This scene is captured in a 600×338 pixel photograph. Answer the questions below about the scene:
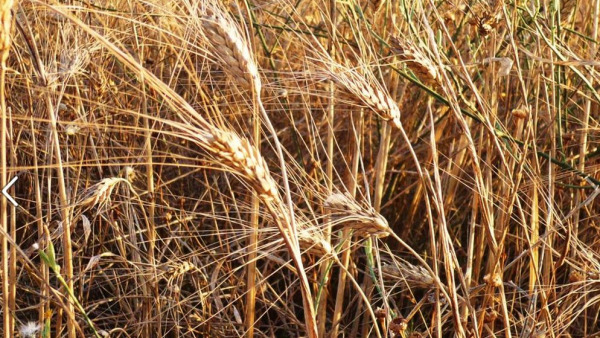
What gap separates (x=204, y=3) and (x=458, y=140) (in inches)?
42.8

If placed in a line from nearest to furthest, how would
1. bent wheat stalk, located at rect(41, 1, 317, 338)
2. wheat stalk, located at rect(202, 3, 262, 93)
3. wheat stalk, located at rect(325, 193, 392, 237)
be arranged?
bent wheat stalk, located at rect(41, 1, 317, 338) < wheat stalk, located at rect(202, 3, 262, 93) < wheat stalk, located at rect(325, 193, 392, 237)

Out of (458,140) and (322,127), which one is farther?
(322,127)

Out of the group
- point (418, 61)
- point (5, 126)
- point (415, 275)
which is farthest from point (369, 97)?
point (5, 126)

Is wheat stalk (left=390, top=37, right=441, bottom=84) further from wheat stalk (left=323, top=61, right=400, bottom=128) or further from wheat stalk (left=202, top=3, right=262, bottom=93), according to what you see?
wheat stalk (left=202, top=3, right=262, bottom=93)

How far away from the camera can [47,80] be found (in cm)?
125

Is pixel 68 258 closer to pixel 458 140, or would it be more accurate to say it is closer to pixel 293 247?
pixel 293 247

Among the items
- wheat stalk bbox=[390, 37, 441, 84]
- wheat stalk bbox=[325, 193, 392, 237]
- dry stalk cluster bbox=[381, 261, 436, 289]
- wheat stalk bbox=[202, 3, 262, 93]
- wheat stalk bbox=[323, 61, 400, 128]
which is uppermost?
wheat stalk bbox=[202, 3, 262, 93]

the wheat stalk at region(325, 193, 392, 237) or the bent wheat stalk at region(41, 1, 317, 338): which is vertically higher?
the bent wheat stalk at region(41, 1, 317, 338)

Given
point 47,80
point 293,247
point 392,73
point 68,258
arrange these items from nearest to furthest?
point 293,247
point 47,80
point 68,258
point 392,73

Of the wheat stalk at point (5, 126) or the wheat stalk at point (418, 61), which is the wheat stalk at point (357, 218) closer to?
the wheat stalk at point (418, 61)

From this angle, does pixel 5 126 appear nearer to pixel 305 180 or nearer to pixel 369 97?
pixel 369 97

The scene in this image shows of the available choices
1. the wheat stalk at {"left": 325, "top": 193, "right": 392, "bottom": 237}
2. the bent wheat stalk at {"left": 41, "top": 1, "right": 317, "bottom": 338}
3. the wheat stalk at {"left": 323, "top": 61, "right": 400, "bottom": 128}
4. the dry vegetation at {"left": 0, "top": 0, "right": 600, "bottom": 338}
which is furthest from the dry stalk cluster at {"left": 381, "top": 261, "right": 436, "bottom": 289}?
the bent wheat stalk at {"left": 41, "top": 1, "right": 317, "bottom": 338}

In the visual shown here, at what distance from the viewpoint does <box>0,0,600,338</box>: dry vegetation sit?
1107mm

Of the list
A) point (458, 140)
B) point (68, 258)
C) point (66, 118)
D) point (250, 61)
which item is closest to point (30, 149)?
point (66, 118)
